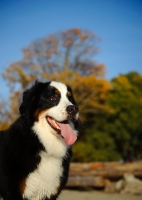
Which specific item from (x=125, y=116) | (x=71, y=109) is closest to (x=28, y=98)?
(x=71, y=109)

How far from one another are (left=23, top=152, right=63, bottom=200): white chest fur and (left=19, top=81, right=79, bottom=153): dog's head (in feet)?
1.06

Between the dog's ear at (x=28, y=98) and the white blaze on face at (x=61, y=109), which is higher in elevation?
the dog's ear at (x=28, y=98)

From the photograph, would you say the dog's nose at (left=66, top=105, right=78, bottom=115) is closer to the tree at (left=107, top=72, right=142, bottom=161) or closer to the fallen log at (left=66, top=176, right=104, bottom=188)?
the fallen log at (left=66, top=176, right=104, bottom=188)

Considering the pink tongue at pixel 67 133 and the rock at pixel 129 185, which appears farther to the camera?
the rock at pixel 129 185

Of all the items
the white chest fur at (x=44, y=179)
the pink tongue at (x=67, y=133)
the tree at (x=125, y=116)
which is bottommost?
the tree at (x=125, y=116)

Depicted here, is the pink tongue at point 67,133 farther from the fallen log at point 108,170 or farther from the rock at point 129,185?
the fallen log at point 108,170

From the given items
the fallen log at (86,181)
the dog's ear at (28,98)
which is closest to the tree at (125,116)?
the fallen log at (86,181)

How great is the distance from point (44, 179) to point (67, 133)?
71cm

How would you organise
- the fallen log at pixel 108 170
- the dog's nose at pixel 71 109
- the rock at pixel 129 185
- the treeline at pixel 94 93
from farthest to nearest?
the treeline at pixel 94 93 → the fallen log at pixel 108 170 → the rock at pixel 129 185 → the dog's nose at pixel 71 109

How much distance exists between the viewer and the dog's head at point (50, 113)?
449cm

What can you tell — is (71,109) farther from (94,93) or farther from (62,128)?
(94,93)

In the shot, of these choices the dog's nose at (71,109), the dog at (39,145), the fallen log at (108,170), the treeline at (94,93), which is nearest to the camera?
the dog at (39,145)

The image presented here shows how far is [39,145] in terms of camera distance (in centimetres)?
449

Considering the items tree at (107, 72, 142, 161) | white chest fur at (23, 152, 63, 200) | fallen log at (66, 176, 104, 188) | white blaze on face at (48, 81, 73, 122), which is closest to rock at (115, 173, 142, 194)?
fallen log at (66, 176, 104, 188)
